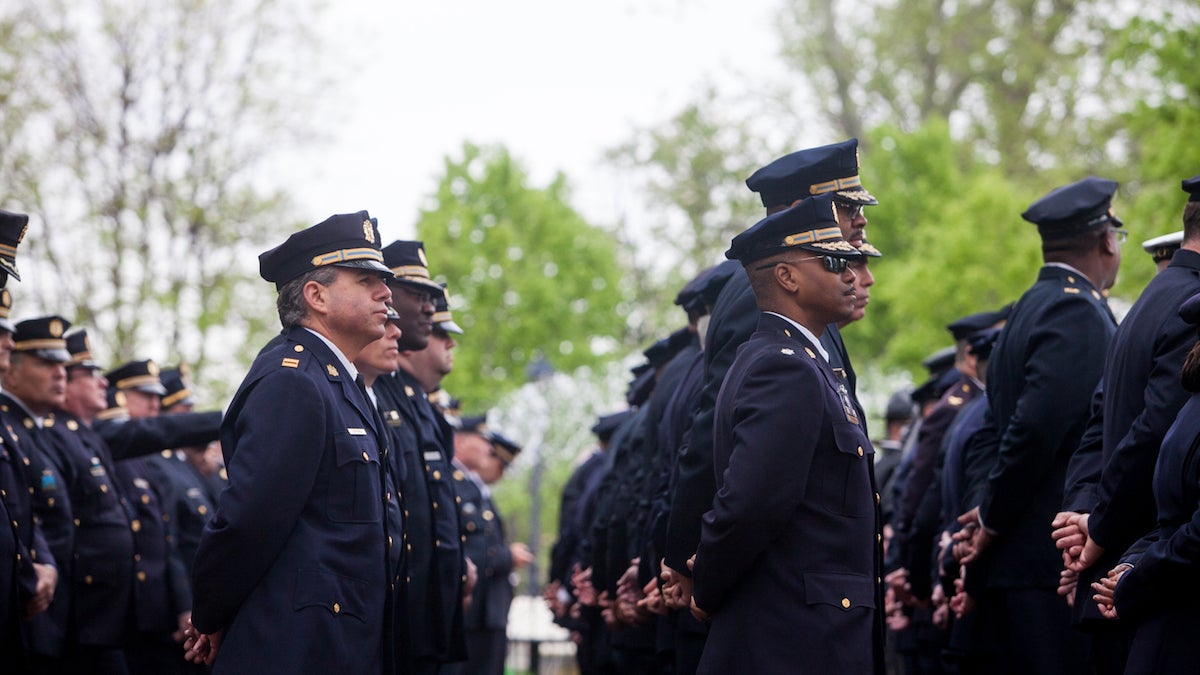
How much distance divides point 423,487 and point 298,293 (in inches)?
73.4

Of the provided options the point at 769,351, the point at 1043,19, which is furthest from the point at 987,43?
the point at 769,351

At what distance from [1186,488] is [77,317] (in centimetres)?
2292

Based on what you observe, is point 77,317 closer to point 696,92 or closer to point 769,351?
point 696,92

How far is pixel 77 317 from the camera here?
25094mm

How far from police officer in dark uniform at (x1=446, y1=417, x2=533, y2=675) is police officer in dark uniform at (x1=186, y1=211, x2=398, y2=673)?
18.5 ft

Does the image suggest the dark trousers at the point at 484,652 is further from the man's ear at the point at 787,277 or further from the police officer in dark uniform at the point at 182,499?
the man's ear at the point at 787,277

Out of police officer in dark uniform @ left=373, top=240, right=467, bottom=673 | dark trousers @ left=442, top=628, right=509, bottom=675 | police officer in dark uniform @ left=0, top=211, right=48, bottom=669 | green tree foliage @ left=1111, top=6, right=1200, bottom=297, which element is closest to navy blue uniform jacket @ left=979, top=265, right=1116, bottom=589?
police officer in dark uniform @ left=373, top=240, right=467, bottom=673

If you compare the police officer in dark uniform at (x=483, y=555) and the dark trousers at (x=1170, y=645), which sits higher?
the police officer in dark uniform at (x=483, y=555)

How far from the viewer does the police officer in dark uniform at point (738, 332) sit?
5789 millimetres

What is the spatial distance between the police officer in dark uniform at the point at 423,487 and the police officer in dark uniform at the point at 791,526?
2.27 meters

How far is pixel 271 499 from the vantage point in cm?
538

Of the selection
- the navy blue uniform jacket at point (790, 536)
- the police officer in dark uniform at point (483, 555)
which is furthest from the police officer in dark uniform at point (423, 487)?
the police officer in dark uniform at point (483, 555)

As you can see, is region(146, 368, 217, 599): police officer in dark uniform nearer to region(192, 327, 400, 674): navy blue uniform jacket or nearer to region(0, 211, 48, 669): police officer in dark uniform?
region(0, 211, 48, 669): police officer in dark uniform

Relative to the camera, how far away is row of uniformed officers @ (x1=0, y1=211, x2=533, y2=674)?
5.40 m
